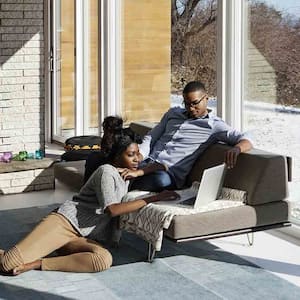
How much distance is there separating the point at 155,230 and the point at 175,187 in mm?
706

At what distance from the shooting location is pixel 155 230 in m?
3.85

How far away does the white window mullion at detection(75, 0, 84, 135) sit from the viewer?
8281 mm

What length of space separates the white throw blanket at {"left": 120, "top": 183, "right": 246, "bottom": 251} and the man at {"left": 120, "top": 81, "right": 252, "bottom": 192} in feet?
0.79

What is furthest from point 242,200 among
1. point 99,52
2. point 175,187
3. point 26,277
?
point 99,52

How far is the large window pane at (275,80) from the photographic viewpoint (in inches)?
185

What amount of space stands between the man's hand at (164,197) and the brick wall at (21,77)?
106 inches

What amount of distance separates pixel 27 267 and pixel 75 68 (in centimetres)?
484

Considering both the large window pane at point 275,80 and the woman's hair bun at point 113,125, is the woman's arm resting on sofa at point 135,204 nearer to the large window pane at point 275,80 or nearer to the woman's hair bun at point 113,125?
the woman's hair bun at point 113,125

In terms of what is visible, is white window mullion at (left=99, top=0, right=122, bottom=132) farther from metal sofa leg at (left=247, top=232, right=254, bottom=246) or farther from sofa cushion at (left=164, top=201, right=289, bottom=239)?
sofa cushion at (left=164, top=201, right=289, bottom=239)

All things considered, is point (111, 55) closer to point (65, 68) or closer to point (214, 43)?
point (65, 68)

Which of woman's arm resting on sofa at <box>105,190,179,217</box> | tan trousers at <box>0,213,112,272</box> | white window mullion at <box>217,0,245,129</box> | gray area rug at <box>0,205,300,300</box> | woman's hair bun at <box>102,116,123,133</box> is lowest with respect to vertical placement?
gray area rug at <box>0,205,300,300</box>

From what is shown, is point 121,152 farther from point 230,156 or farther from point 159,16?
point 159,16

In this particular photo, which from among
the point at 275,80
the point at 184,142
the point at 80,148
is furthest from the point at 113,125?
the point at 80,148

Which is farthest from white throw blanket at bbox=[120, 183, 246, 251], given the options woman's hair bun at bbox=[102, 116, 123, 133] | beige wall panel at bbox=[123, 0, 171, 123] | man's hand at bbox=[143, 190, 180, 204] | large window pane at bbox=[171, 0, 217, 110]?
beige wall panel at bbox=[123, 0, 171, 123]
